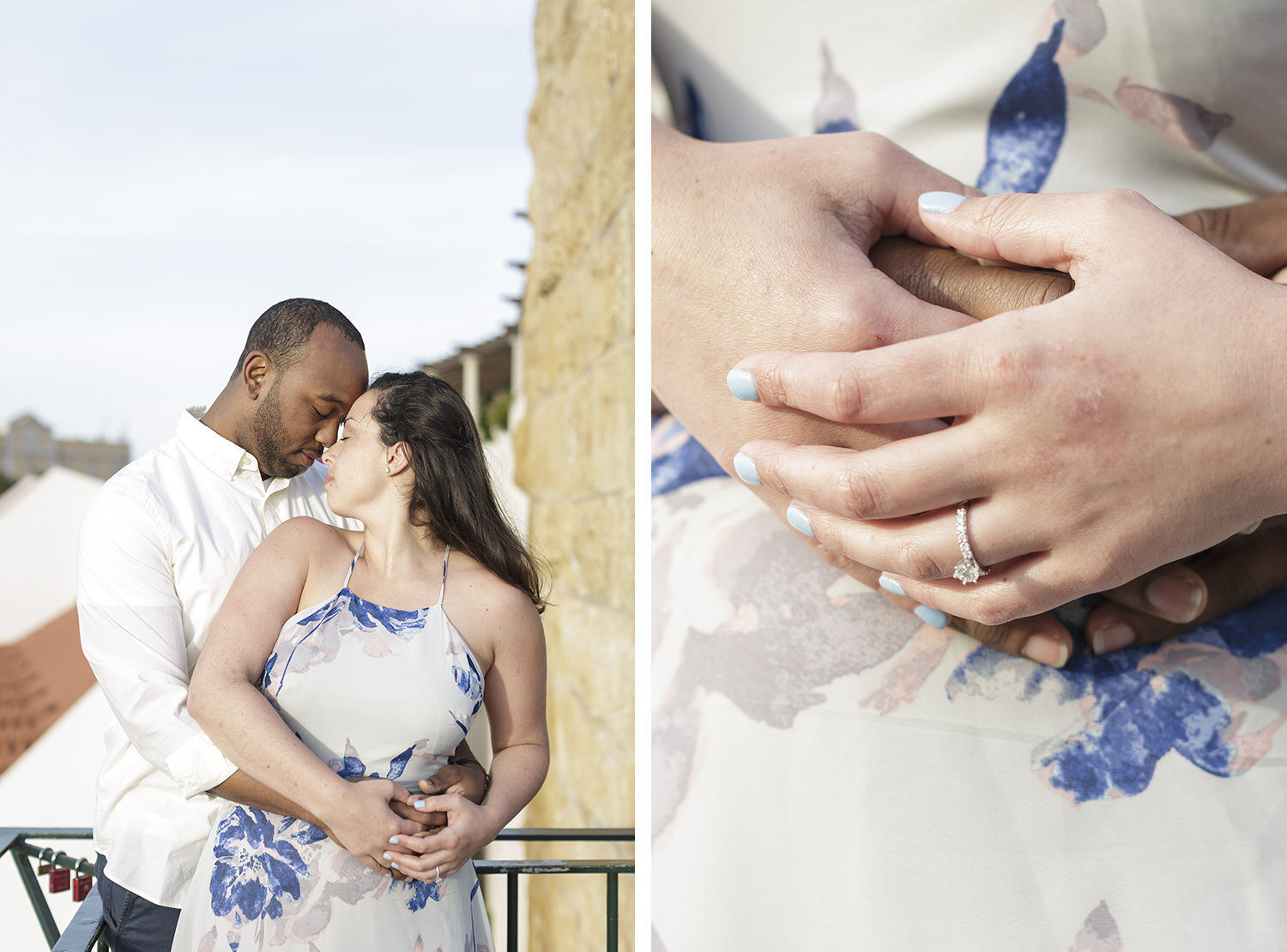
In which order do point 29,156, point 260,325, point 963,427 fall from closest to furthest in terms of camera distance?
point 963,427 < point 260,325 < point 29,156

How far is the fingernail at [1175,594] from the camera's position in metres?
0.65

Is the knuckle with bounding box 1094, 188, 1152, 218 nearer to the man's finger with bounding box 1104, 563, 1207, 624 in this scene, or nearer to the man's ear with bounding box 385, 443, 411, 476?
the man's finger with bounding box 1104, 563, 1207, 624

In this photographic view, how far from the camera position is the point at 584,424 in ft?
5.99

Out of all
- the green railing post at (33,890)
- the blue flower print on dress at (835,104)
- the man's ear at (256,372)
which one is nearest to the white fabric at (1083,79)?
the blue flower print on dress at (835,104)

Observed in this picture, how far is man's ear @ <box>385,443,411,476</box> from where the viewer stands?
82cm

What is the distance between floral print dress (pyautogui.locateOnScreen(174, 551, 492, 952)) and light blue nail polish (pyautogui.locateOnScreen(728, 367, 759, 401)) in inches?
14.4

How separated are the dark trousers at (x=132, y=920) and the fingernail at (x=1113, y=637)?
800 millimetres

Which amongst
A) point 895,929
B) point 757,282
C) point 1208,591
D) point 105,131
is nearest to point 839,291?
point 757,282

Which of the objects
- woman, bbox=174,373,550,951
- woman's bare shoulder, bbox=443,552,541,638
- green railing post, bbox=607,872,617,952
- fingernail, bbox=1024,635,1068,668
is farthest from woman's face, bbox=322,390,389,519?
green railing post, bbox=607,872,617,952

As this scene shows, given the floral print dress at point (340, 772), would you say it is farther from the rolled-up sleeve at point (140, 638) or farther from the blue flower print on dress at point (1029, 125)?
the blue flower print on dress at point (1029, 125)

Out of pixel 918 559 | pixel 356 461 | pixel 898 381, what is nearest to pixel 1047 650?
pixel 918 559

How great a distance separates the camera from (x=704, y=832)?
711mm

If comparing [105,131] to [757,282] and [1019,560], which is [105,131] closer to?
[757,282]

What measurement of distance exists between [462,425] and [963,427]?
19.6 inches
